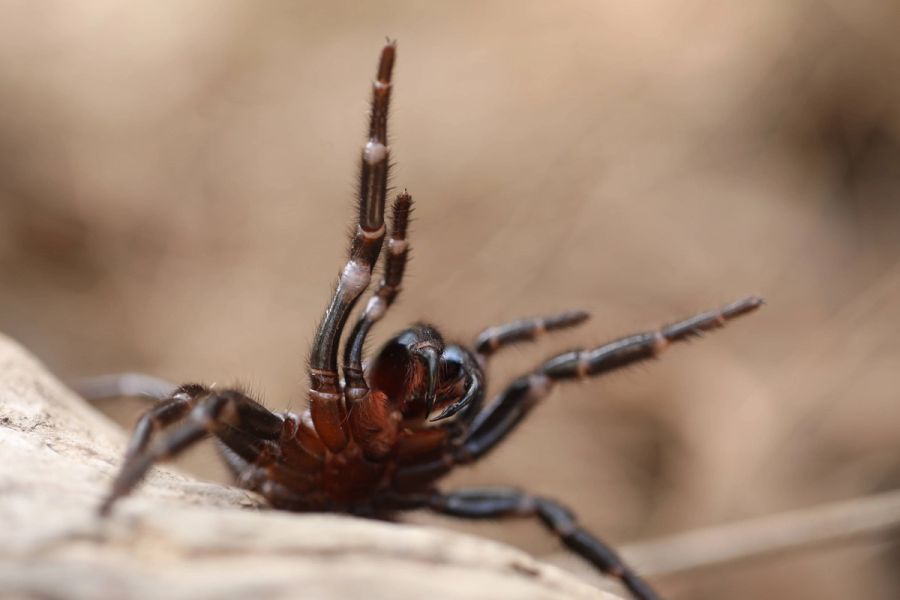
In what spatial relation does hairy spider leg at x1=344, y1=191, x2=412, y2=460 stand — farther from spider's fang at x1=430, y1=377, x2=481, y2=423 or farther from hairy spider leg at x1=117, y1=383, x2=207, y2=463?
hairy spider leg at x1=117, y1=383, x2=207, y2=463

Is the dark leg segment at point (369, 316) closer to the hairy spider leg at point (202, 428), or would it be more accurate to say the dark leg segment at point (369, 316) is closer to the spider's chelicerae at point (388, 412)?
the spider's chelicerae at point (388, 412)

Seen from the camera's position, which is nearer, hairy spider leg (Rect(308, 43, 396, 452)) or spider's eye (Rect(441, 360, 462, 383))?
hairy spider leg (Rect(308, 43, 396, 452))

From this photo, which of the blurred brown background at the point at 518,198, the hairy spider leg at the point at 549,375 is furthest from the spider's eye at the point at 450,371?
the blurred brown background at the point at 518,198

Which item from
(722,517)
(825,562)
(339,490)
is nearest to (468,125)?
(722,517)

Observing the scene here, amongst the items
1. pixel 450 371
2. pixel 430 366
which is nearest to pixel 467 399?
pixel 450 371

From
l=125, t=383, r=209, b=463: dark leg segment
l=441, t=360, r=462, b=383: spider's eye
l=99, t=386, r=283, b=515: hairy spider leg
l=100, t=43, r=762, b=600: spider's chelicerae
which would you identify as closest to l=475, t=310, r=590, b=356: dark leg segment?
l=100, t=43, r=762, b=600: spider's chelicerae

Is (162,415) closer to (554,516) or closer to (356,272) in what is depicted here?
(356,272)
